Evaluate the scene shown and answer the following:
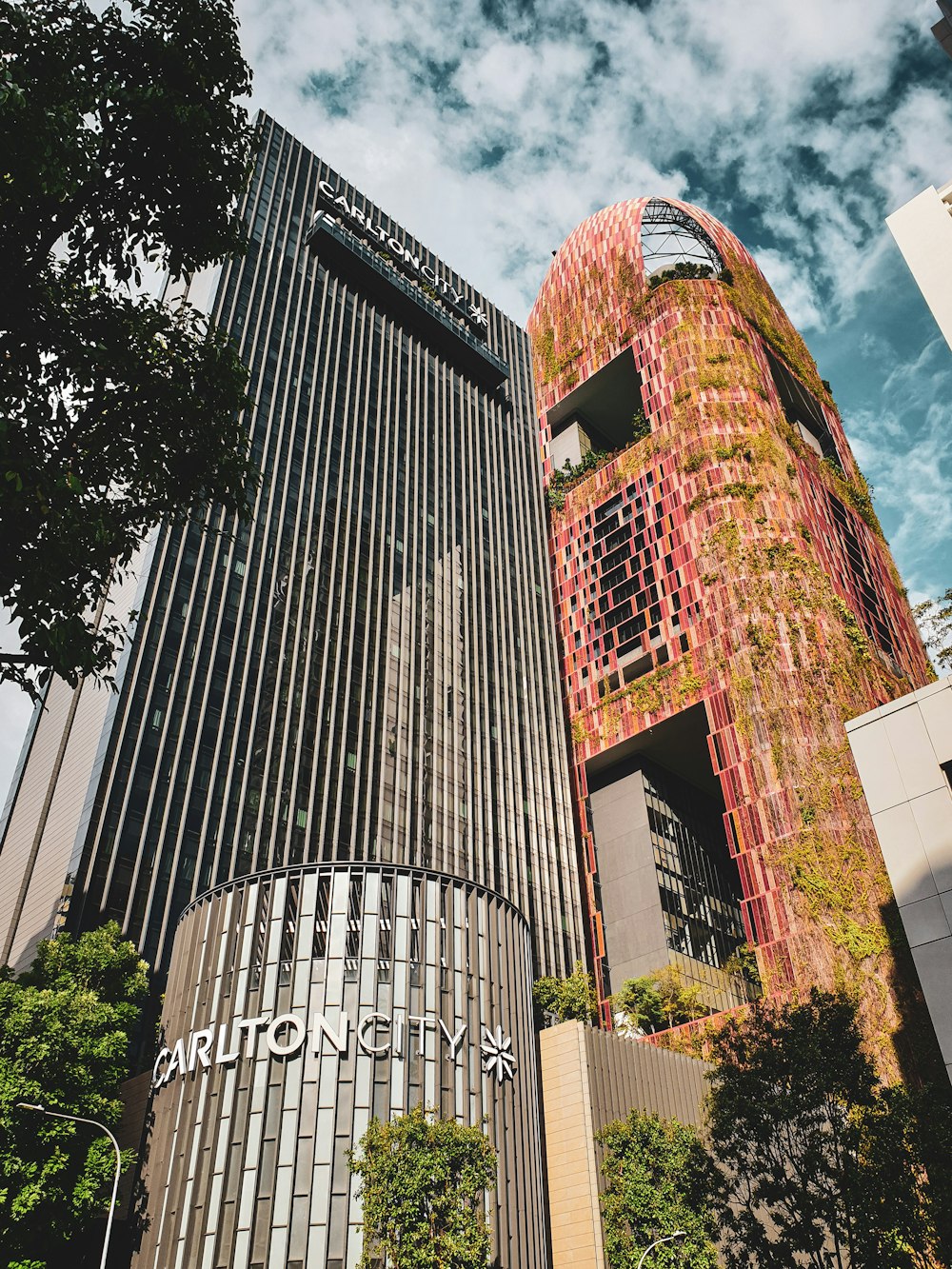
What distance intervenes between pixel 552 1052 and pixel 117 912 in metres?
24.4

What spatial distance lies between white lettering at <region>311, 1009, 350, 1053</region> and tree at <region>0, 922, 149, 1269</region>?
24.7 feet

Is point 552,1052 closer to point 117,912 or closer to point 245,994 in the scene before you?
point 245,994

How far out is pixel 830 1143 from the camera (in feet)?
116

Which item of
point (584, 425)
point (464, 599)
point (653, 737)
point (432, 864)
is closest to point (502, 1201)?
point (432, 864)

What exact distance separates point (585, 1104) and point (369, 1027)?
512 inches

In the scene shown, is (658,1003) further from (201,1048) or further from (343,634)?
(201,1048)

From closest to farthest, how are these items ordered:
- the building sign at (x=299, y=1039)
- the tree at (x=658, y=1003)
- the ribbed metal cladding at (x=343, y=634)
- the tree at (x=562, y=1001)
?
1. the building sign at (x=299, y=1039)
2. the ribbed metal cladding at (x=343, y=634)
3. the tree at (x=562, y=1001)
4. the tree at (x=658, y=1003)

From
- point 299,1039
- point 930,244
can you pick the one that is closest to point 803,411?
point 930,244

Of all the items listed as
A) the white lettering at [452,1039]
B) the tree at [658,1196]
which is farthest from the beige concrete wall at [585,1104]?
the white lettering at [452,1039]

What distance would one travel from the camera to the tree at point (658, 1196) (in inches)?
1545

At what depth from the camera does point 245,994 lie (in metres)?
41.9

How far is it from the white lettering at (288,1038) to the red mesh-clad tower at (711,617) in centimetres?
3552

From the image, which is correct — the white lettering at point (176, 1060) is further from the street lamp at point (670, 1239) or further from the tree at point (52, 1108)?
the street lamp at point (670, 1239)

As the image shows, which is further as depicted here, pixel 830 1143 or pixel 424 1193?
pixel 830 1143
